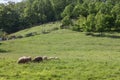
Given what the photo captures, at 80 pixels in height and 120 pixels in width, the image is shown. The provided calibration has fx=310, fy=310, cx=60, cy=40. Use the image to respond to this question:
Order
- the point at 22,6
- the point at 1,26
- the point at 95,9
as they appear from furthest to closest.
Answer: the point at 22,6 → the point at 1,26 → the point at 95,9

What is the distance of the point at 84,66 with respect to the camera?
96.2ft

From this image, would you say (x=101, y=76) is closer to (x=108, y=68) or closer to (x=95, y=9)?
(x=108, y=68)

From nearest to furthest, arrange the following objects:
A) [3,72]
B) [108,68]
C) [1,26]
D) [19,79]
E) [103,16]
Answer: [19,79] < [3,72] < [108,68] < [103,16] < [1,26]

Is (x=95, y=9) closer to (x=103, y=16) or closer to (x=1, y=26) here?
(x=103, y=16)

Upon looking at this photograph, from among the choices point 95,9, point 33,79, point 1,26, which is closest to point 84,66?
point 33,79

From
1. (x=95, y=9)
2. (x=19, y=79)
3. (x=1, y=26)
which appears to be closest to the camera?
(x=19, y=79)

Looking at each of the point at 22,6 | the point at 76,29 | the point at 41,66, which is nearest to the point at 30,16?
the point at 22,6

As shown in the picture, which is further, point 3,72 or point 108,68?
point 108,68

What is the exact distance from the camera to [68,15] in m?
112

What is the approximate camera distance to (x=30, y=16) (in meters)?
136

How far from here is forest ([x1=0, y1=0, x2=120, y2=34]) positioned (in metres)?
90.4

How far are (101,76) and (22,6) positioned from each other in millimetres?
145267

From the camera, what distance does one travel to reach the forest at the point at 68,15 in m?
90.4

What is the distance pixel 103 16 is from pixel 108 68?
63.0 metres
